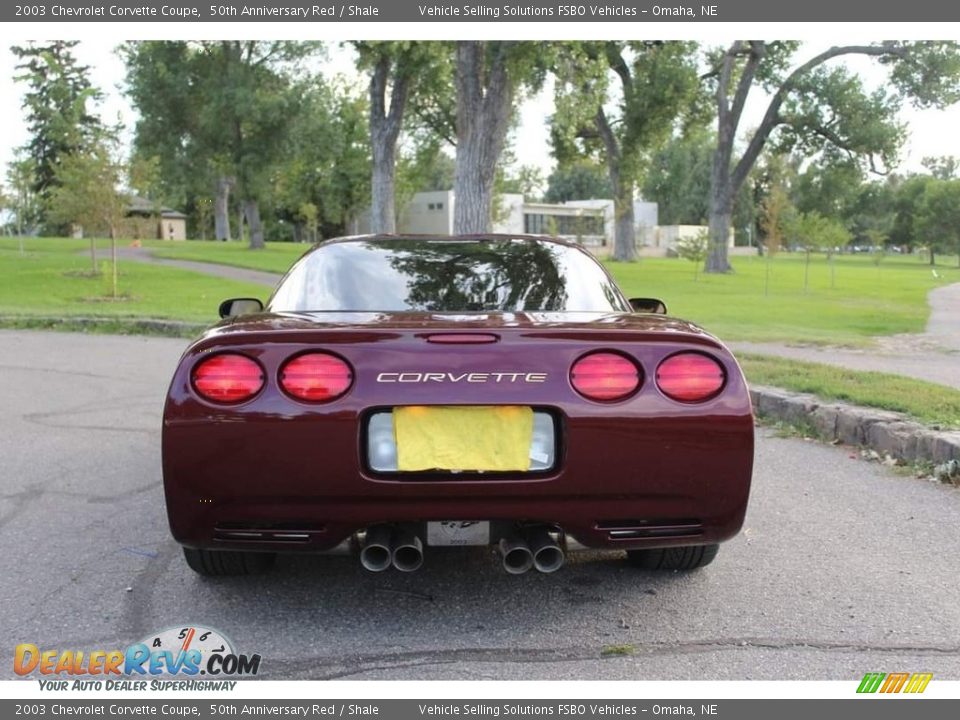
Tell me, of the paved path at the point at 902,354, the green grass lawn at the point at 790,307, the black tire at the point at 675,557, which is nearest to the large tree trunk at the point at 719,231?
the green grass lawn at the point at 790,307

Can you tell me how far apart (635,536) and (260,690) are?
4.19 feet

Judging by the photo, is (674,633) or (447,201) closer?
(674,633)

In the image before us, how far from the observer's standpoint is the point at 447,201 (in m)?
66.7

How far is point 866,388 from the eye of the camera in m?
6.80

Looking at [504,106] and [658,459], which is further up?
[504,106]

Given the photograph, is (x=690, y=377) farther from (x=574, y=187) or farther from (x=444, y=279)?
(x=574, y=187)

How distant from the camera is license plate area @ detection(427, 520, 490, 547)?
272 cm

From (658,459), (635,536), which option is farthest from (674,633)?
(658,459)

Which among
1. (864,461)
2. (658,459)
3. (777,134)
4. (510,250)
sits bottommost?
(864,461)

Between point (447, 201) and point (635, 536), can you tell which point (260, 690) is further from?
point (447, 201)

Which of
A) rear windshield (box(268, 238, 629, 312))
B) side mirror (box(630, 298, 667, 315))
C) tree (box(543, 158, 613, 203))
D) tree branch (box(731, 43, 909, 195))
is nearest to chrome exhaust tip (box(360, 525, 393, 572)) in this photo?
rear windshield (box(268, 238, 629, 312))

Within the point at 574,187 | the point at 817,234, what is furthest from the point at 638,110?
the point at 574,187
